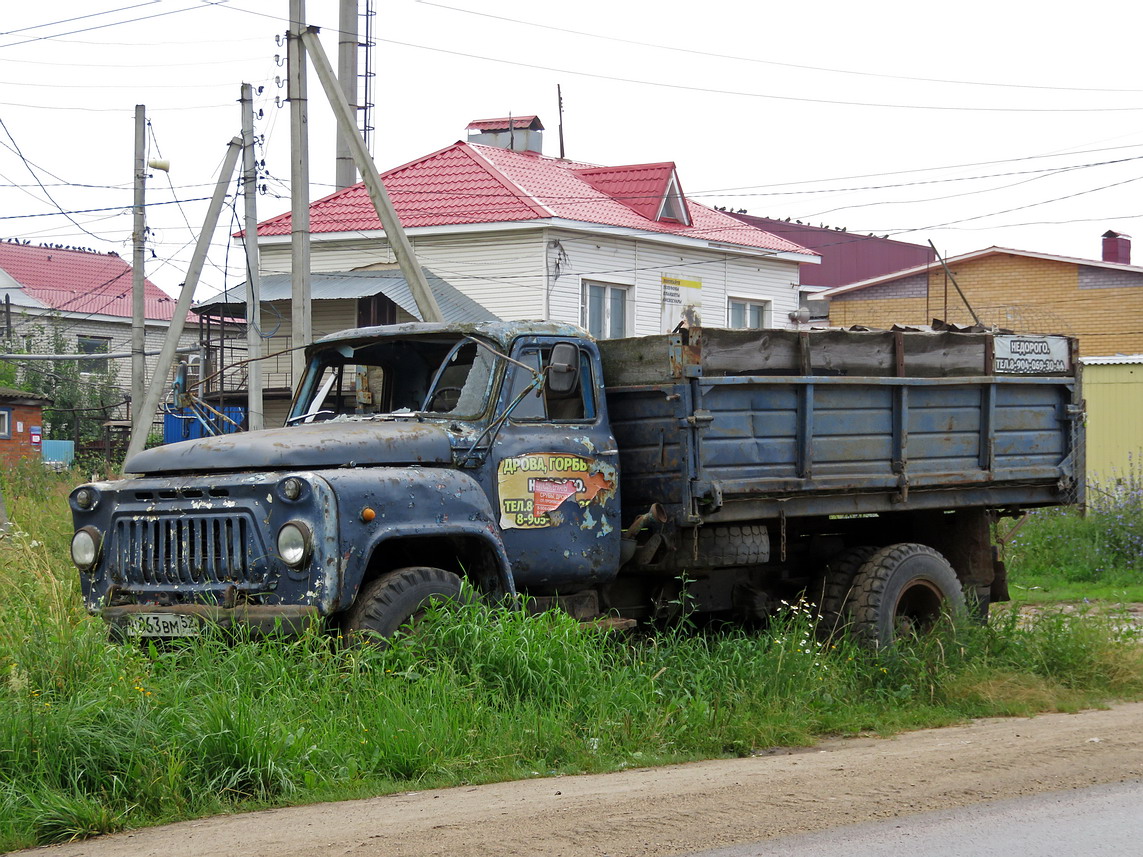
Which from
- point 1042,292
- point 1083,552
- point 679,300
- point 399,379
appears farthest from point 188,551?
point 1042,292

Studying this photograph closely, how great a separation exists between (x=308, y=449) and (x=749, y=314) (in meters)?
24.2

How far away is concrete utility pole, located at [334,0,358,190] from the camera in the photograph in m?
28.9

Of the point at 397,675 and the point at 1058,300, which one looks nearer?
the point at 397,675

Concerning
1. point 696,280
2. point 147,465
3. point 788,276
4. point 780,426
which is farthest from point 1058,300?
point 147,465

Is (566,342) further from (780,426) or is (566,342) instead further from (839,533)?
(839,533)

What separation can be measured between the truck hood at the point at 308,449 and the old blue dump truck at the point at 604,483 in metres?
0.02

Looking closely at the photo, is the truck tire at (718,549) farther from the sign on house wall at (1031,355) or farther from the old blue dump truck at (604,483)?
the sign on house wall at (1031,355)

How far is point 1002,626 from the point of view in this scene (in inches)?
380

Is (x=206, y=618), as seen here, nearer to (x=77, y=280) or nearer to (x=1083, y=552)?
(x=1083, y=552)

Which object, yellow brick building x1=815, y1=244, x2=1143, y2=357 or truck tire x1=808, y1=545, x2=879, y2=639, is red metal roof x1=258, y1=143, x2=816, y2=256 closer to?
yellow brick building x1=815, y1=244, x2=1143, y2=357

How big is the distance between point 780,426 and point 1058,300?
89.8 ft

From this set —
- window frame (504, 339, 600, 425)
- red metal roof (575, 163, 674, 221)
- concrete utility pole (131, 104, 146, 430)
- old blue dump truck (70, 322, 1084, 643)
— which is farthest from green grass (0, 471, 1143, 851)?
red metal roof (575, 163, 674, 221)

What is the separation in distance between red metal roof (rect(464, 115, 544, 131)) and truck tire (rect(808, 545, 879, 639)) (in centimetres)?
2172

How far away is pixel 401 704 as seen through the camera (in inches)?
247
